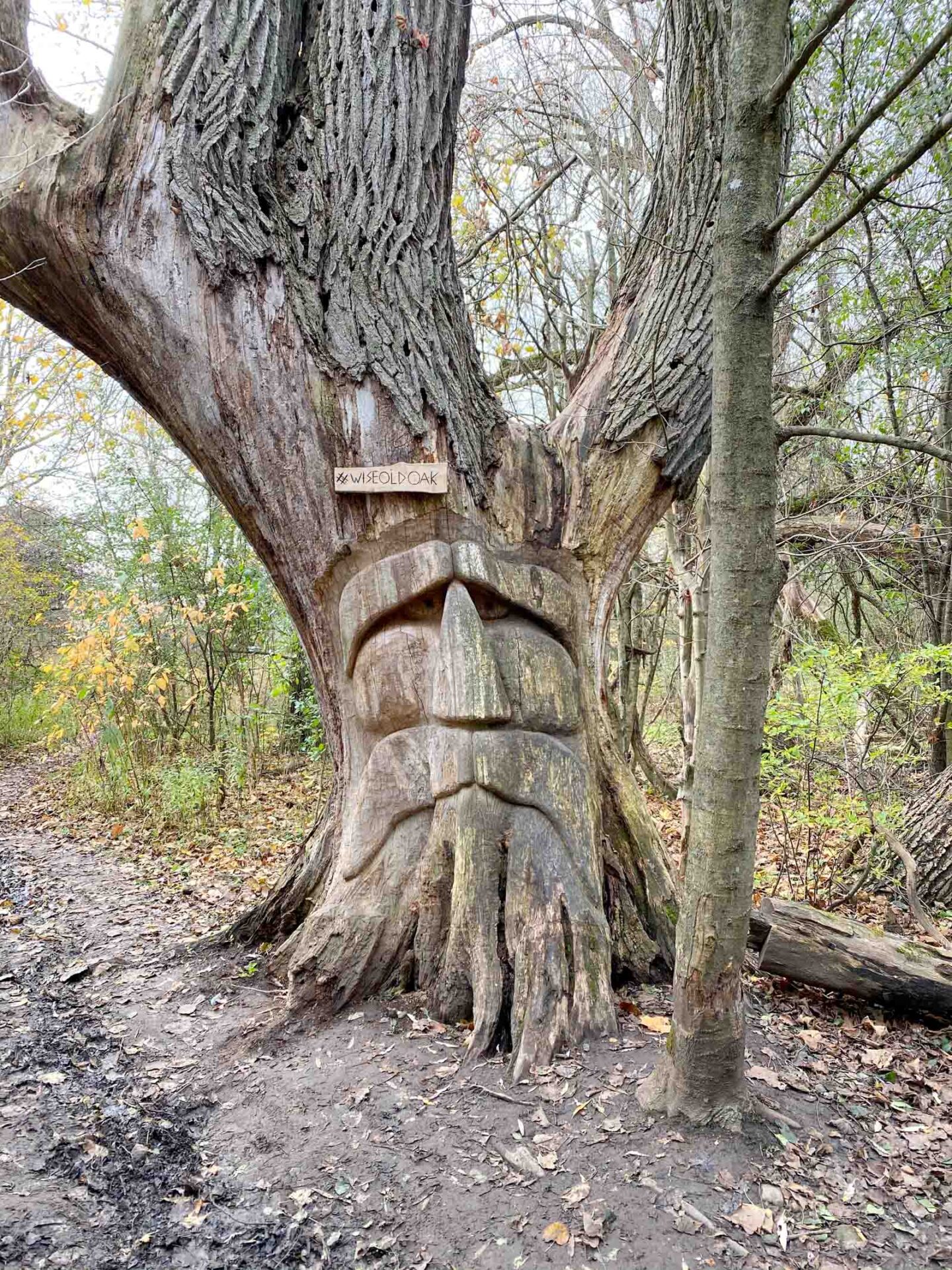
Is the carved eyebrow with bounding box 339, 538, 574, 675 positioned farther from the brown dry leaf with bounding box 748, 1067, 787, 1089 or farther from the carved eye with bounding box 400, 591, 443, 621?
the brown dry leaf with bounding box 748, 1067, 787, 1089

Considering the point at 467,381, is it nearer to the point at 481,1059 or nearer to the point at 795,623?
the point at 481,1059

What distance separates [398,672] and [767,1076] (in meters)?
1.97

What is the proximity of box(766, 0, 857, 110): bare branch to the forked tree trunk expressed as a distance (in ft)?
5.03

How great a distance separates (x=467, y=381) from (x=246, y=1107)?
293cm

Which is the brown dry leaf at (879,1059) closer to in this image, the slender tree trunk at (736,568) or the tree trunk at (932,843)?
the slender tree trunk at (736,568)

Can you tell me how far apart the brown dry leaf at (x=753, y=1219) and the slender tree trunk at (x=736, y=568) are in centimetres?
35

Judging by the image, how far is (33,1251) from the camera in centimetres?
203

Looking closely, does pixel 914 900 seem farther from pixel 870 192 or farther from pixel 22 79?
pixel 22 79

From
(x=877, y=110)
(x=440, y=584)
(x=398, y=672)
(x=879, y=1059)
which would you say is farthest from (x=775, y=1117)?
(x=877, y=110)

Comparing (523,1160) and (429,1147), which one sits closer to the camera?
(523,1160)

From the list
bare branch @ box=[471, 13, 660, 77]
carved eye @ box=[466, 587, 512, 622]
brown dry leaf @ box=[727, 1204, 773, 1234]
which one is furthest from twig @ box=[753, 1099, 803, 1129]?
bare branch @ box=[471, 13, 660, 77]

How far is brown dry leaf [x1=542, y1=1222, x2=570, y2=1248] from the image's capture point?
2043mm

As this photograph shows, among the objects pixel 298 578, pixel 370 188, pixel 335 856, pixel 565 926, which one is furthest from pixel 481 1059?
pixel 370 188

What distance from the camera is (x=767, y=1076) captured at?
2.66m
